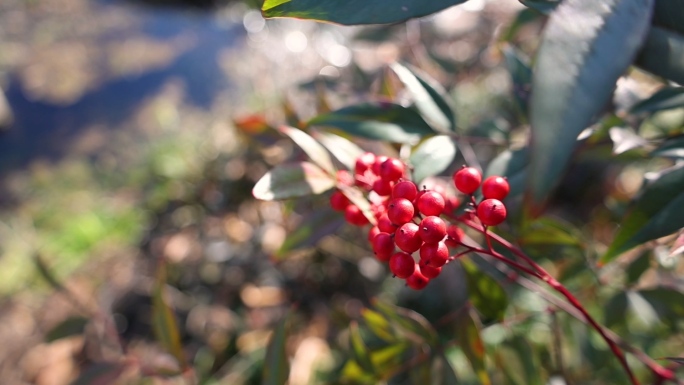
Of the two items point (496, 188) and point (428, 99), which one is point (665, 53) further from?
point (428, 99)

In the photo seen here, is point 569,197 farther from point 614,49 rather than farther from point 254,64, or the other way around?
point 254,64

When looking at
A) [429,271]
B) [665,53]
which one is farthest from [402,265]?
[665,53]

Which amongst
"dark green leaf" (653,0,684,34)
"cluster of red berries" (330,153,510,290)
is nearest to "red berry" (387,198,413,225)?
"cluster of red berries" (330,153,510,290)

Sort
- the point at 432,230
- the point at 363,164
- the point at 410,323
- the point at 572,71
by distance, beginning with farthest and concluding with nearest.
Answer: the point at 410,323 < the point at 363,164 < the point at 432,230 < the point at 572,71

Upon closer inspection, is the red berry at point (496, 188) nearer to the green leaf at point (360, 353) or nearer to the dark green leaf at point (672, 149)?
the dark green leaf at point (672, 149)

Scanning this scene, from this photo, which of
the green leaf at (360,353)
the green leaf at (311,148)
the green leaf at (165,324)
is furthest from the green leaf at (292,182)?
the green leaf at (165,324)

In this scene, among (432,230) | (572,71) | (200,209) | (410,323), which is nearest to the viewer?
(572,71)
